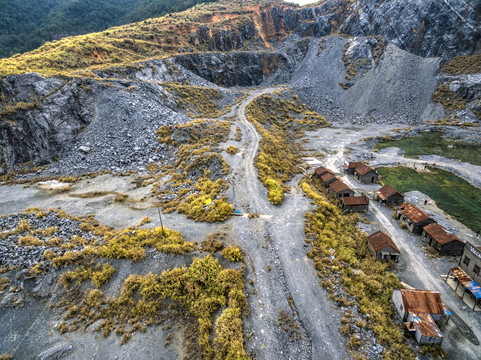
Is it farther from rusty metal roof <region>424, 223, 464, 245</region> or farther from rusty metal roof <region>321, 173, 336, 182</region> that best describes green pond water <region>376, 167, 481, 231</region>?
rusty metal roof <region>321, 173, 336, 182</region>

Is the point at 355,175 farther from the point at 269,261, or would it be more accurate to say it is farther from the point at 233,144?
the point at 269,261

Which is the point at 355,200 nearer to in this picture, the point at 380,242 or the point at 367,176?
the point at 380,242

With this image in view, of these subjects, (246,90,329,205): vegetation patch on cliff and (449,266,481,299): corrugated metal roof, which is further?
(246,90,329,205): vegetation patch on cliff

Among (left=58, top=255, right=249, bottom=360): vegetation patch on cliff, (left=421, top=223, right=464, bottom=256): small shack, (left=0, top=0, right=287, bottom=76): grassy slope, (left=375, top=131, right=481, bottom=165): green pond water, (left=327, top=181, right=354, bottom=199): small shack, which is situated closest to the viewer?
(left=58, top=255, right=249, bottom=360): vegetation patch on cliff

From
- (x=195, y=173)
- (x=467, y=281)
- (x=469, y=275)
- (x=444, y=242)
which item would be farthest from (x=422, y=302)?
(x=195, y=173)

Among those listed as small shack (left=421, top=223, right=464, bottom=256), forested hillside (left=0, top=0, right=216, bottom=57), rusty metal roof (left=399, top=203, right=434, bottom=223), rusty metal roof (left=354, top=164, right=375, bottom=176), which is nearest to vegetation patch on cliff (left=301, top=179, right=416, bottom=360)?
rusty metal roof (left=399, top=203, right=434, bottom=223)

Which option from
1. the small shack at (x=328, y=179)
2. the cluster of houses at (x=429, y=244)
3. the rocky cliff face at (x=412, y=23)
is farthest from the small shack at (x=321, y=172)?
the rocky cliff face at (x=412, y=23)

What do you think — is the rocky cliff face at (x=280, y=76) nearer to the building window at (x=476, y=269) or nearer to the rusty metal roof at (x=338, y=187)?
the rusty metal roof at (x=338, y=187)

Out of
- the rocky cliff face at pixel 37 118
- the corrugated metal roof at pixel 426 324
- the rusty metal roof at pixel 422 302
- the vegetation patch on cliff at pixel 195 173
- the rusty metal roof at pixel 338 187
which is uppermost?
the rocky cliff face at pixel 37 118
